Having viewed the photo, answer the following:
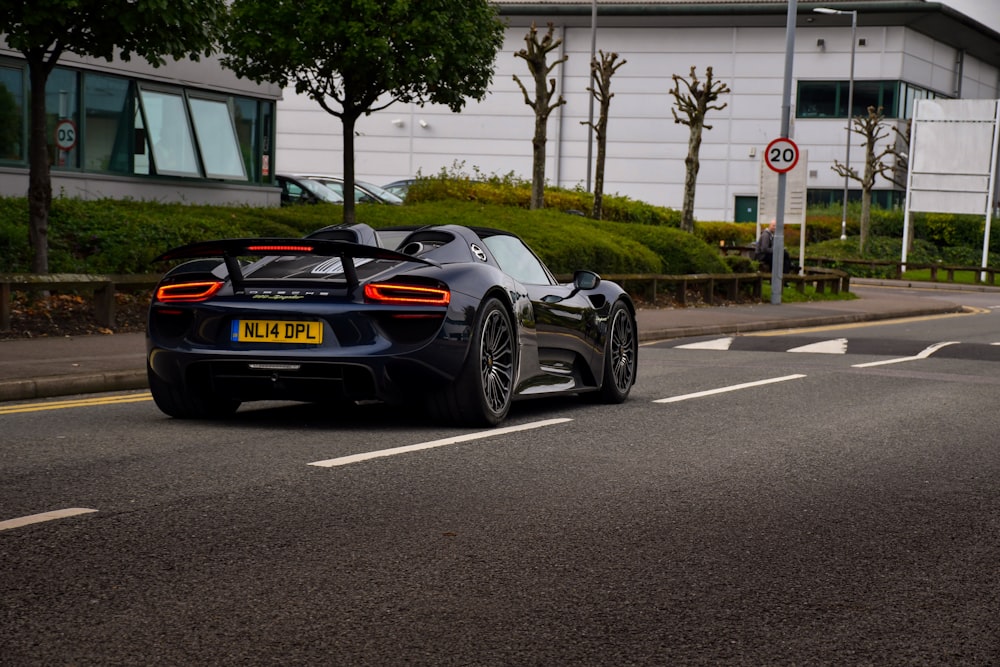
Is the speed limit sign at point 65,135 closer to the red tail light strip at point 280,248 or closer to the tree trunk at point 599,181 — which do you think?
the tree trunk at point 599,181

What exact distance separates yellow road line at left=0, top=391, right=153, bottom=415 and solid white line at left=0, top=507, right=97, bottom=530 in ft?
12.7

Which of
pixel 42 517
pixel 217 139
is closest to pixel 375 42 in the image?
pixel 217 139

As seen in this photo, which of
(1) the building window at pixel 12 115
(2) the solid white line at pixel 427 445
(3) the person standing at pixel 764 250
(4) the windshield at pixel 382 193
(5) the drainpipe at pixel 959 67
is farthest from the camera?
(5) the drainpipe at pixel 959 67

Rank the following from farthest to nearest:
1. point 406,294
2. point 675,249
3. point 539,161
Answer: point 539,161 < point 675,249 < point 406,294

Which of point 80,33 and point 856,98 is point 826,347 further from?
point 856,98

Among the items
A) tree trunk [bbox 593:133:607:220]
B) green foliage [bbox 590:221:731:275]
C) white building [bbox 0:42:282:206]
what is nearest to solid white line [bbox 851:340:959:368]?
green foliage [bbox 590:221:731:275]

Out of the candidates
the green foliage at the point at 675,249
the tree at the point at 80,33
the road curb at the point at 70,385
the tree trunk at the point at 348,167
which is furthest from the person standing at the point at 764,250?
the road curb at the point at 70,385

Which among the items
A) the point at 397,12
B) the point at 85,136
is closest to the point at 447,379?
the point at 397,12

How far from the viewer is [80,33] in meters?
15.7

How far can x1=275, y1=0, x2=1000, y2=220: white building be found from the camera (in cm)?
6569

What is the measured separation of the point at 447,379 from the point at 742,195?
60.0m

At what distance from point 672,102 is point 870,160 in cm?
1068

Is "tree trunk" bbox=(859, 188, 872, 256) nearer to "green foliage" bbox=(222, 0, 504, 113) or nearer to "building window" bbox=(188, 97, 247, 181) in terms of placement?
"building window" bbox=(188, 97, 247, 181)

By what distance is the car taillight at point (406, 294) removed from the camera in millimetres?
8117
